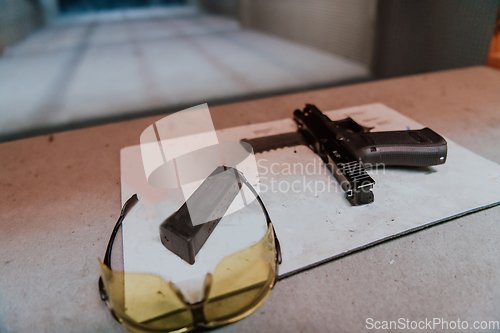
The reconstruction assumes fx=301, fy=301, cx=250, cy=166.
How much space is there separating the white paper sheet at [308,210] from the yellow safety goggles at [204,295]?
38 mm

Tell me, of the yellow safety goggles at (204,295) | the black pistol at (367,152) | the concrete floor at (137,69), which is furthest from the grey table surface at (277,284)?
the concrete floor at (137,69)

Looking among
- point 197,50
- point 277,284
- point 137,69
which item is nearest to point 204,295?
point 277,284

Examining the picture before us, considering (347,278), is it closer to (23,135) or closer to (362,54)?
(23,135)

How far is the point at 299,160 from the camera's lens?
0.78 metres

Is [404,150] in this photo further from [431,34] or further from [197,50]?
[197,50]

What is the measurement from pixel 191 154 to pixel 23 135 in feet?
2.72

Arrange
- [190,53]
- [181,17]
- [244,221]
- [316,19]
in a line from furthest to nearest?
1. [316,19]
2. [181,17]
3. [190,53]
4. [244,221]

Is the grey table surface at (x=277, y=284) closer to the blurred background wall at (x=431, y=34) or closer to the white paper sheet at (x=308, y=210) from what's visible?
the white paper sheet at (x=308, y=210)

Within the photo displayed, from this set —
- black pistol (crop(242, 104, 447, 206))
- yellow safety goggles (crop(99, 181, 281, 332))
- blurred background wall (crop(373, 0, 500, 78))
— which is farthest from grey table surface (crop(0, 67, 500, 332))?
blurred background wall (crop(373, 0, 500, 78))

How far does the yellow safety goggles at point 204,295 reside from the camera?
406mm

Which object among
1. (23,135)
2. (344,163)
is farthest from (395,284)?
(23,135)

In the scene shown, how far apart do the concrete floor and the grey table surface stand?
0.49m

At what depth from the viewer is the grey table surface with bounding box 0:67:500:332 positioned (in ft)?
1.41

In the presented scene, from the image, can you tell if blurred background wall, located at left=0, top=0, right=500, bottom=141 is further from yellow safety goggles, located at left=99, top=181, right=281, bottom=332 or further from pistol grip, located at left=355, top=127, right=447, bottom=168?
yellow safety goggles, located at left=99, top=181, right=281, bottom=332
